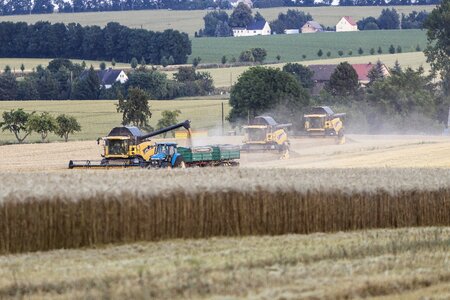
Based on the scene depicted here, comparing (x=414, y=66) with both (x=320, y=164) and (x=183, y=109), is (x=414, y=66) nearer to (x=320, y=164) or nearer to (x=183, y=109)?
(x=183, y=109)

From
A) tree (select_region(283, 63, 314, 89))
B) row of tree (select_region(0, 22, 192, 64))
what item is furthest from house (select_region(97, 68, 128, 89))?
tree (select_region(283, 63, 314, 89))

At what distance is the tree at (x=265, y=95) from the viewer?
86.6m

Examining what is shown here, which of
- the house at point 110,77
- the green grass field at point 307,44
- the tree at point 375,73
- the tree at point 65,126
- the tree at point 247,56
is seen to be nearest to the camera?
the tree at point 65,126

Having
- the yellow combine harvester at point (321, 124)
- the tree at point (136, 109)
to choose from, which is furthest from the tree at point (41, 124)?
the yellow combine harvester at point (321, 124)

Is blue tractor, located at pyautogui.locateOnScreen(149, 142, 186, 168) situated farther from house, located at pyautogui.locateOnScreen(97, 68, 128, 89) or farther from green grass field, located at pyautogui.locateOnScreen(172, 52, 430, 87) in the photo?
house, located at pyautogui.locateOnScreen(97, 68, 128, 89)

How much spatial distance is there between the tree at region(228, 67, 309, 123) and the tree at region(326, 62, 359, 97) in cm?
2054

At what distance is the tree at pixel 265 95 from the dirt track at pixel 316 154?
11.2 meters

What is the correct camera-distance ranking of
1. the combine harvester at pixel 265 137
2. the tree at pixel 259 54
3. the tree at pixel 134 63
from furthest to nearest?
the tree at pixel 259 54
the tree at pixel 134 63
the combine harvester at pixel 265 137

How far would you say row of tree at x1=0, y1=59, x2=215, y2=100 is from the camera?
11800 cm

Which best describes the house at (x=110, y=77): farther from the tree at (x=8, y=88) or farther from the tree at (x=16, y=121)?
the tree at (x=16, y=121)

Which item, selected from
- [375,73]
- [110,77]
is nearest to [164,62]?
[110,77]

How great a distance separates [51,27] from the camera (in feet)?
488

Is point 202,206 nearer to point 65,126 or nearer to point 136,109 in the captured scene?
point 65,126

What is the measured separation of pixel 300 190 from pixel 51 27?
403 ft
